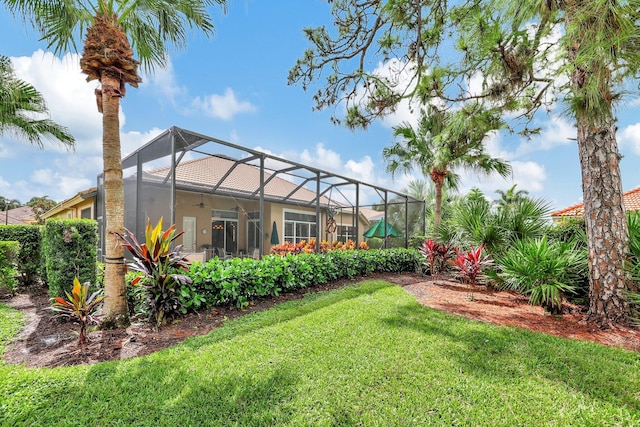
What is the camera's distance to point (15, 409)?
2.27 m

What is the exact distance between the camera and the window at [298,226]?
50.1ft

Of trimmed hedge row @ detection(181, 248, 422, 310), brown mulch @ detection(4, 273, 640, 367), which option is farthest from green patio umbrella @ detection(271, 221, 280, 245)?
brown mulch @ detection(4, 273, 640, 367)

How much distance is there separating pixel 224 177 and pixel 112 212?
5.65 meters

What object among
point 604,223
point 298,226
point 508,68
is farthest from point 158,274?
point 298,226

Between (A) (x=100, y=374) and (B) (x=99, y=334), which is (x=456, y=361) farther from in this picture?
(B) (x=99, y=334)

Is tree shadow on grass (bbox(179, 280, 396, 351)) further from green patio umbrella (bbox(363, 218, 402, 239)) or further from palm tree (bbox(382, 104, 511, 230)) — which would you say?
green patio umbrella (bbox(363, 218, 402, 239))

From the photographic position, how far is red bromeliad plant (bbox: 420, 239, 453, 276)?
8555 millimetres

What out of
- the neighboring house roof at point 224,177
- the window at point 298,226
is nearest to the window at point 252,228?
the neighboring house roof at point 224,177

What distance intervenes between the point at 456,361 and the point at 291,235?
12.8 meters

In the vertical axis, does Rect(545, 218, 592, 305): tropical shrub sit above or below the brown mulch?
above

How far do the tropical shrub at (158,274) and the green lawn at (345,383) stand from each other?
3.14 feet

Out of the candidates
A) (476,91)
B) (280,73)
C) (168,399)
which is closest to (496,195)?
(476,91)

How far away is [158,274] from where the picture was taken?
4.20 m

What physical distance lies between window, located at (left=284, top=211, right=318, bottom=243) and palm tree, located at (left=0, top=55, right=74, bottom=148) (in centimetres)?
985
